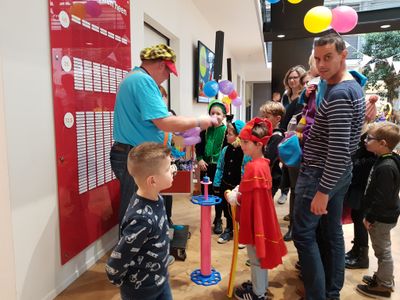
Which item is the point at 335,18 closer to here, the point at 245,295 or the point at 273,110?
the point at 273,110

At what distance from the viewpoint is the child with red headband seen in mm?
1699

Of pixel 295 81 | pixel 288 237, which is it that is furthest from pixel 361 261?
pixel 295 81

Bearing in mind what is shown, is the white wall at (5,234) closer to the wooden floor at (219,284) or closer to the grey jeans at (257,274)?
the wooden floor at (219,284)

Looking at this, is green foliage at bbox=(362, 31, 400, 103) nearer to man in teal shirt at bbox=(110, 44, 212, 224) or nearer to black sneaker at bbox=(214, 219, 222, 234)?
black sneaker at bbox=(214, 219, 222, 234)

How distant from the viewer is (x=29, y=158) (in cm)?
165

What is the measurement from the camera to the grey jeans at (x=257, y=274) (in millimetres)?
1780

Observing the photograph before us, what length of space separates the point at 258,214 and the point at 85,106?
1.32m

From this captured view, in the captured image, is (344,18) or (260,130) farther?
(344,18)

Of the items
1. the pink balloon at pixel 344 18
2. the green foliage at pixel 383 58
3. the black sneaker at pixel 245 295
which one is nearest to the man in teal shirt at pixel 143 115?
the black sneaker at pixel 245 295

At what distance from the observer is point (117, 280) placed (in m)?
1.18

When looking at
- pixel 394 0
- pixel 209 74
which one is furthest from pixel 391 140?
pixel 394 0

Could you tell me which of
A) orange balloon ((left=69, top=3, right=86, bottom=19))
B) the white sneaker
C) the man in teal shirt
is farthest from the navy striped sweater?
the white sneaker

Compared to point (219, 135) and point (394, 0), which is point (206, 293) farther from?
point (394, 0)

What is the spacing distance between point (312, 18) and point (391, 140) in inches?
83.8
